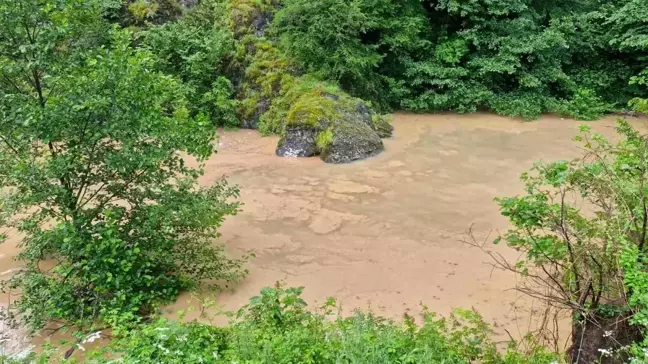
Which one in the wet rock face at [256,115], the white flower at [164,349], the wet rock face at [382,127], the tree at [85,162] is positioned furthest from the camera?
the wet rock face at [256,115]

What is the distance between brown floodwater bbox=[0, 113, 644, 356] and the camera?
528 cm

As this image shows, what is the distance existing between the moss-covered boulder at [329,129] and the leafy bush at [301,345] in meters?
5.64

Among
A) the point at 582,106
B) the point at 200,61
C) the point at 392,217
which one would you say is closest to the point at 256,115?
the point at 200,61

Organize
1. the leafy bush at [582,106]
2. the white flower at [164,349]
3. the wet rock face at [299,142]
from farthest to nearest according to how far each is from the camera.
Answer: the leafy bush at [582,106], the wet rock face at [299,142], the white flower at [164,349]

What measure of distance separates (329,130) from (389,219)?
307 cm

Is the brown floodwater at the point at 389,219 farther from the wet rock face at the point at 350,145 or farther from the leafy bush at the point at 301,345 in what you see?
the leafy bush at the point at 301,345

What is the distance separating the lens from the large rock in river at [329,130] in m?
9.37

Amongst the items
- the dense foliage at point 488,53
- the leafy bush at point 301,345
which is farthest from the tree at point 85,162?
the dense foliage at point 488,53

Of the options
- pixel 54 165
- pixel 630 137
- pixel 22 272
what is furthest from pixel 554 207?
pixel 22 272

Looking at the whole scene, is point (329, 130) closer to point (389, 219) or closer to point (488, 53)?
point (389, 219)

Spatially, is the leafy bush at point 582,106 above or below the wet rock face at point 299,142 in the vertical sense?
above

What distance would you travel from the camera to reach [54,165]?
455 centimetres

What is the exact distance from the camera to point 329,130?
31.3 feet

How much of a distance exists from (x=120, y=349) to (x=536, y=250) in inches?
119
